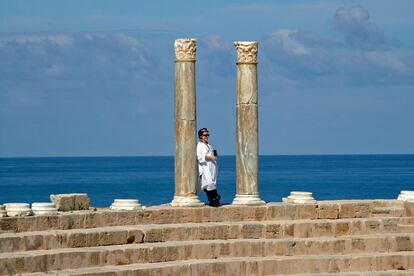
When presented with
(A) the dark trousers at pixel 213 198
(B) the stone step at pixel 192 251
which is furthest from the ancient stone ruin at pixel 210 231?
(A) the dark trousers at pixel 213 198

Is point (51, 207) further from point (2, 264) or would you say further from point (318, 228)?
point (318, 228)

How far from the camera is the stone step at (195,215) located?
3759cm

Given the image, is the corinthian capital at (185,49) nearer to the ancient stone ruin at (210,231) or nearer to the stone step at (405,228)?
the ancient stone ruin at (210,231)

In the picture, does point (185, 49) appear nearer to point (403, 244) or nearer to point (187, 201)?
point (187, 201)

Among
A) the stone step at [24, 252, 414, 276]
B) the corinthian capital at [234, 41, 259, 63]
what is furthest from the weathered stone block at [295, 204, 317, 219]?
the corinthian capital at [234, 41, 259, 63]

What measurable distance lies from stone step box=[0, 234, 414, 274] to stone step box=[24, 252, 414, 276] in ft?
0.81

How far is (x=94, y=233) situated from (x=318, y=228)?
20.0 ft

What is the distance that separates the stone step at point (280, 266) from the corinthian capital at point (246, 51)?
5269 mm

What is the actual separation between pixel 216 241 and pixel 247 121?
380 cm

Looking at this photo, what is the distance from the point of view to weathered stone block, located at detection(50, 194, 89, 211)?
1556 inches

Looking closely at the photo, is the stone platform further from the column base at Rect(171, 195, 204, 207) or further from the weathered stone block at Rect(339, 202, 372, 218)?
the column base at Rect(171, 195, 204, 207)

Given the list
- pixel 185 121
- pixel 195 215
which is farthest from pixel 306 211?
pixel 185 121

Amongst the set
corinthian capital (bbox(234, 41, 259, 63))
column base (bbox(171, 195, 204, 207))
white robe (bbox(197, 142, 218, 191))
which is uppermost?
corinthian capital (bbox(234, 41, 259, 63))

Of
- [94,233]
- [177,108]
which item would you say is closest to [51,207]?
[94,233]
